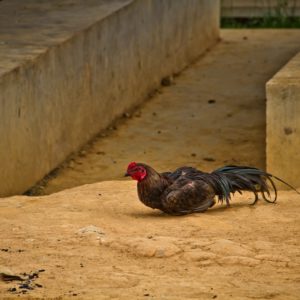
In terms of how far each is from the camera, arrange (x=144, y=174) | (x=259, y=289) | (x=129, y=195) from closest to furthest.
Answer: (x=259, y=289) → (x=144, y=174) → (x=129, y=195)

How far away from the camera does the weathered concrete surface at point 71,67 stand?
30.5ft

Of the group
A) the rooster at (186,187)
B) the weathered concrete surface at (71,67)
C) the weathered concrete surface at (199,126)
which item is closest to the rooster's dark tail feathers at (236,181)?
the rooster at (186,187)

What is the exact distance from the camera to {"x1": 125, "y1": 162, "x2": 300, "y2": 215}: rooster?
24.5ft

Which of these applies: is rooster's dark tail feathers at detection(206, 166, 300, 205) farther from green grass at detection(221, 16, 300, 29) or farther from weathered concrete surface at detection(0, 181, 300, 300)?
green grass at detection(221, 16, 300, 29)

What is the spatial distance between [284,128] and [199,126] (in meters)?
2.97

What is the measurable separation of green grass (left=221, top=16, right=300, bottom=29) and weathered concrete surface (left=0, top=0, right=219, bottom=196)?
2555 mm

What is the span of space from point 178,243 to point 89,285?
87cm

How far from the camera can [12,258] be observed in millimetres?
6379

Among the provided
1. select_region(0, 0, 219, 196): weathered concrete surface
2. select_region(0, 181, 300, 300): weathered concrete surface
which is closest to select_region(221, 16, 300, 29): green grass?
select_region(0, 0, 219, 196): weathered concrete surface

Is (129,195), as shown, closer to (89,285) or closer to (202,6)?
(89,285)

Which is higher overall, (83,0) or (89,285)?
(83,0)

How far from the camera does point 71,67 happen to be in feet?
34.6

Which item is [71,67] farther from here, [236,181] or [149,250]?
[149,250]

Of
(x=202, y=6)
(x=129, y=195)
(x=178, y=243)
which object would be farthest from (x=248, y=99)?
(x=178, y=243)
